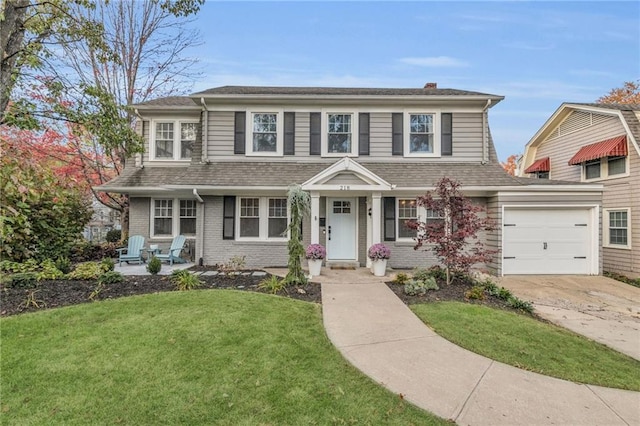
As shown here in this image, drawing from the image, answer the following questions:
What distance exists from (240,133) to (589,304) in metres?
11.0

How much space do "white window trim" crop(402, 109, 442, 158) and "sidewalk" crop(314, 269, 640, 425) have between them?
723 centimetres

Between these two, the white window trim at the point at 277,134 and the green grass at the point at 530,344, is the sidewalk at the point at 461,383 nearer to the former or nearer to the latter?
the green grass at the point at 530,344

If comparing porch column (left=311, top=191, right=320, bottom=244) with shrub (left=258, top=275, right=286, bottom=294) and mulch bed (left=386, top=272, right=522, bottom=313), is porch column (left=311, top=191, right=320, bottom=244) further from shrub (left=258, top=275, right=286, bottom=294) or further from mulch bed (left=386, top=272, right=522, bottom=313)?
mulch bed (left=386, top=272, right=522, bottom=313)

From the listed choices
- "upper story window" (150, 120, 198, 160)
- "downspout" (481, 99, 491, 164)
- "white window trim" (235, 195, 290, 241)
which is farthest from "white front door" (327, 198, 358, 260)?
"upper story window" (150, 120, 198, 160)

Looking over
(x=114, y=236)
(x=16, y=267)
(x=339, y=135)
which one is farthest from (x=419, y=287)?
(x=114, y=236)

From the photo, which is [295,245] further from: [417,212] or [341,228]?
[417,212]

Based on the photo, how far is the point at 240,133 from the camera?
10.8m

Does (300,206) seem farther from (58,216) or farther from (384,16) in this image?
(384,16)

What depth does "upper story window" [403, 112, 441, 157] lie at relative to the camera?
10.9 m

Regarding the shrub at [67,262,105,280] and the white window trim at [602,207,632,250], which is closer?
the shrub at [67,262,105,280]

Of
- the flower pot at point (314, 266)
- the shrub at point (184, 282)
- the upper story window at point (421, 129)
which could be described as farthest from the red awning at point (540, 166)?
the shrub at point (184, 282)

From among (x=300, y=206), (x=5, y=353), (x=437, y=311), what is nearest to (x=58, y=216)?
(x=5, y=353)

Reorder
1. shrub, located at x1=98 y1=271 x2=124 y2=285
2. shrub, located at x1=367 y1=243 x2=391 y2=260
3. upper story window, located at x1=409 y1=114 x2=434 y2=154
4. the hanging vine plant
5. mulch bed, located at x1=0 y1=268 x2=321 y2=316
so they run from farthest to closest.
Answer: upper story window, located at x1=409 y1=114 x2=434 y2=154 → shrub, located at x1=367 y1=243 x2=391 y2=260 → the hanging vine plant → shrub, located at x1=98 y1=271 x2=124 y2=285 → mulch bed, located at x1=0 y1=268 x2=321 y2=316

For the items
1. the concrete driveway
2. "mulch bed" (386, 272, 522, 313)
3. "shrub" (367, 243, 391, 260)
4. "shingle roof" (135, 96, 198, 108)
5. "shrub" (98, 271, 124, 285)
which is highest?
"shingle roof" (135, 96, 198, 108)
